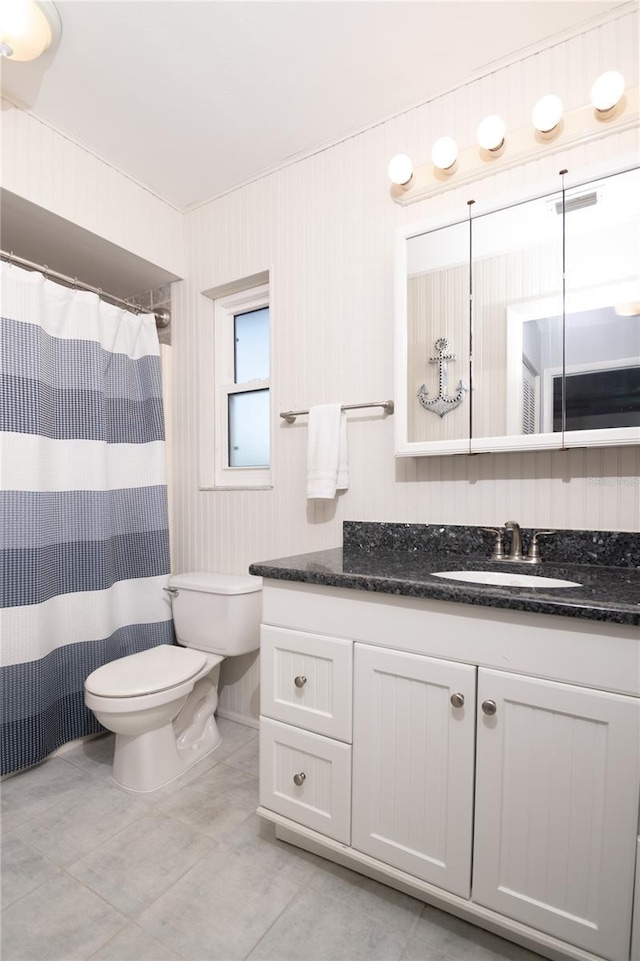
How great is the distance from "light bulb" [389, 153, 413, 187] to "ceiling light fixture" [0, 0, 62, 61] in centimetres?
108

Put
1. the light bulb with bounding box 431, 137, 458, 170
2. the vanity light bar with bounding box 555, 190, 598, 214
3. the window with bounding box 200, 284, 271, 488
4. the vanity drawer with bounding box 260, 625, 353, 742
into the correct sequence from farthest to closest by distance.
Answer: the window with bounding box 200, 284, 271, 488, the light bulb with bounding box 431, 137, 458, 170, the vanity light bar with bounding box 555, 190, 598, 214, the vanity drawer with bounding box 260, 625, 353, 742

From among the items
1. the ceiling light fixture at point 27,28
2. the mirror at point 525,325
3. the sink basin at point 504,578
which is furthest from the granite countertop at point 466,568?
the ceiling light fixture at point 27,28

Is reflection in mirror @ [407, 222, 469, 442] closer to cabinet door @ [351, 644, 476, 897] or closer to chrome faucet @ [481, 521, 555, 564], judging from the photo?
chrome faucet @ [481, 521, 555, 564]

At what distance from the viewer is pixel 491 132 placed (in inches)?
55.7

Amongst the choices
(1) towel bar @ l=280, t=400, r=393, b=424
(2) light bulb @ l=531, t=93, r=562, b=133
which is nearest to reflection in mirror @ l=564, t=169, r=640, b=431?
(2) light bulb @ l=531, t=93, r=562, b=133

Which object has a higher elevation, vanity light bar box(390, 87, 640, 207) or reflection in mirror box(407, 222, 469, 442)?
vanity light bar box(390, 87, 640, 207)

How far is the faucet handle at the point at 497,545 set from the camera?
4.58 feet

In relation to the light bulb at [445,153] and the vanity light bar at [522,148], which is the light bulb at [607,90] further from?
the light bulb at [445,153]

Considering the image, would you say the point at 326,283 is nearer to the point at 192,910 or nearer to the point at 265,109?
the point at 265,109

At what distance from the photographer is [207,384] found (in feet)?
7.30

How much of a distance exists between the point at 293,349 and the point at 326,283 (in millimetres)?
287

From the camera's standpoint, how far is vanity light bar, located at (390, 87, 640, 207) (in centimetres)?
130

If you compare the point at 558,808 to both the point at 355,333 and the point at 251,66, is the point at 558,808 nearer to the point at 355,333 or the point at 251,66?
the point at 355,333

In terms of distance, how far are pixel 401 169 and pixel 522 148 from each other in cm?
38
